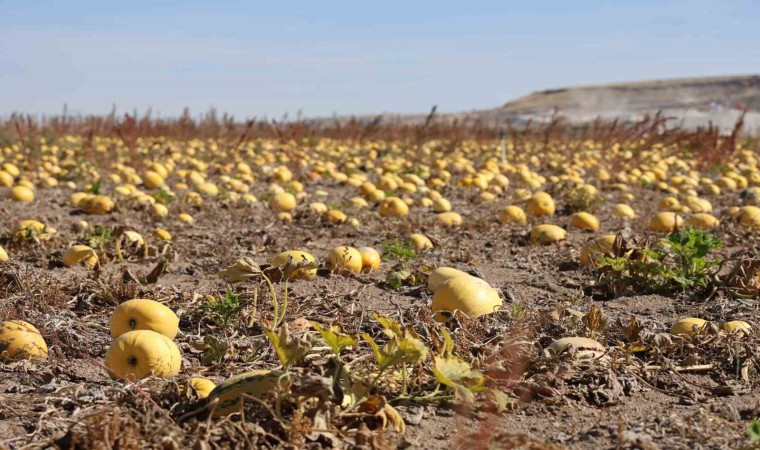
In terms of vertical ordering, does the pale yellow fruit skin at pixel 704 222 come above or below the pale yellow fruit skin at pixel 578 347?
above

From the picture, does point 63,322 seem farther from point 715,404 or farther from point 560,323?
point 715,404

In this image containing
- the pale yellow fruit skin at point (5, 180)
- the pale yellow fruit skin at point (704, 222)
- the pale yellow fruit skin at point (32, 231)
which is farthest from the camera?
the pale yellow fruit skin at point (5, 180)

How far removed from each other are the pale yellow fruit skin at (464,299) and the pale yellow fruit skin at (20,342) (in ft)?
6.78

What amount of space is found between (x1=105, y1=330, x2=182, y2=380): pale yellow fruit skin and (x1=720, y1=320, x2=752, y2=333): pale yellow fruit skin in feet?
9.43

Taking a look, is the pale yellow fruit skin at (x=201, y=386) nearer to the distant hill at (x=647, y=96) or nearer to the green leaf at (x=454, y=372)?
the green leaf at (x=454, y=372)

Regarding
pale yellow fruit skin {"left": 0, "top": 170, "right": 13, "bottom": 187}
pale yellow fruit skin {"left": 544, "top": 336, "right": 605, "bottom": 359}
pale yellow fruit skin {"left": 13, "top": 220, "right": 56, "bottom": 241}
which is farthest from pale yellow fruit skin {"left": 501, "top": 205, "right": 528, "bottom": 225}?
pale yellow fruit skin {"left": 0, "top": 170, "right": 13, "bottom": 187}

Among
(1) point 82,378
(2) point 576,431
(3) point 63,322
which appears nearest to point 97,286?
(3) point 63,322

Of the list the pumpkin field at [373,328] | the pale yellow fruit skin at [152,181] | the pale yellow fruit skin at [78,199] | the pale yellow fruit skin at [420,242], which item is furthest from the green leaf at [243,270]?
the pale yellow fruit skin at [152,181]

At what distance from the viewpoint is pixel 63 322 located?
4.23m

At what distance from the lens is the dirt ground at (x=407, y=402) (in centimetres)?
288

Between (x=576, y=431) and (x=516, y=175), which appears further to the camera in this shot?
(x=516, y=175)

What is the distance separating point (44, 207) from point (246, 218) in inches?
113

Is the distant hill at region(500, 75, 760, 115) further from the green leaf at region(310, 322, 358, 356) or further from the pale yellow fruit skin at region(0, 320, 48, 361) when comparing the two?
the green leaf at region(310, 322, 358, 356)

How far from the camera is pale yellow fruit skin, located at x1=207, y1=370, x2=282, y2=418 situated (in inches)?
115
